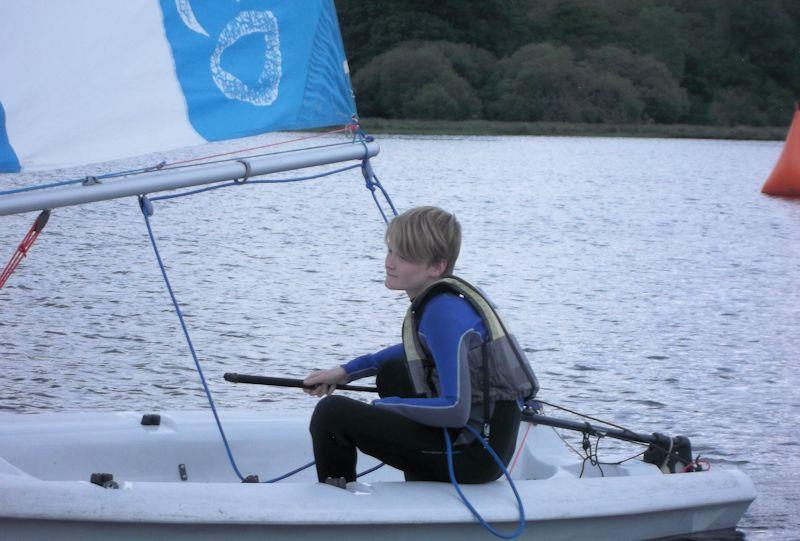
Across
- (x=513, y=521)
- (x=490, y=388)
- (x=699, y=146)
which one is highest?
(x=490, y=388)

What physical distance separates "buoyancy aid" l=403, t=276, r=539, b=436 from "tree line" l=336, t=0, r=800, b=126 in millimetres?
32911

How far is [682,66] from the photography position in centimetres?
5200

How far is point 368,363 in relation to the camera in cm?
334

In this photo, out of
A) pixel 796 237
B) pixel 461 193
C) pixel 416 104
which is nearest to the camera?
pixel 796 237

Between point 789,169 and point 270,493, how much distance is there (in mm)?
16263

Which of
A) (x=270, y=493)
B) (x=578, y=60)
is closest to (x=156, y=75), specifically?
(x=270, y=493)

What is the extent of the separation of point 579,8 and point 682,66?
647 centimetres

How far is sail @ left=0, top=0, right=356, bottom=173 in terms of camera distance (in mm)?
2971

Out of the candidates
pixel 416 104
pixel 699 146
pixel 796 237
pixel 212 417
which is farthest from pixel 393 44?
pixel 212 417

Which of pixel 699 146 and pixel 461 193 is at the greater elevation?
pixel 461 193

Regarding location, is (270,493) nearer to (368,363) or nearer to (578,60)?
(368,363)

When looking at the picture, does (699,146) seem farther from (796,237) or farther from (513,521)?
(513,521)

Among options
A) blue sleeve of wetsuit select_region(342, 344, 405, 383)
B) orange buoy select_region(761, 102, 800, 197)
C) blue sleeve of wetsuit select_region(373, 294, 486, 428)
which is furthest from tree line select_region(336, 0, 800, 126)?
blue sleeve of wetsuit select_region(373, 294, 486, 428)

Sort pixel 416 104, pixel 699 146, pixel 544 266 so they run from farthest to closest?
1. pixel 416 104
2. pixel 699 146
3. pixel 544 266
